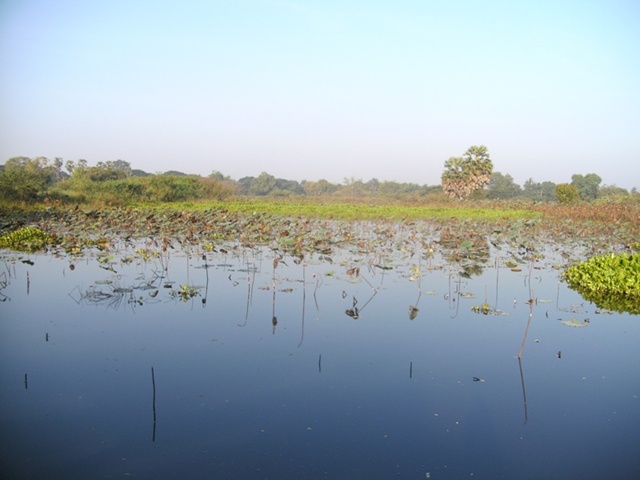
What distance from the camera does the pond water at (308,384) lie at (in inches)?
142

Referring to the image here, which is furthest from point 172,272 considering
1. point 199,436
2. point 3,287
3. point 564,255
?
point 564,255

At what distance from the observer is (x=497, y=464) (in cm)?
359

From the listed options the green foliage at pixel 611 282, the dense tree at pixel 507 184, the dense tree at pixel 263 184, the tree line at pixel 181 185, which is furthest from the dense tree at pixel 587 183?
the green foliage at pixel 611 282

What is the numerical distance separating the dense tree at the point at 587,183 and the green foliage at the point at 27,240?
181 ft

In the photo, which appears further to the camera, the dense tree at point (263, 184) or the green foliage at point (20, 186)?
the dense tree at point (263, 184)

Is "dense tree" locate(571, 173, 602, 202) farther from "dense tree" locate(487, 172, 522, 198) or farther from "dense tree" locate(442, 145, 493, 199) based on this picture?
"dense tree" locate(442, 145, 493, 199)

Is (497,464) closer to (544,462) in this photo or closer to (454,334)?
(544,462)

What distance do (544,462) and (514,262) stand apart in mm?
7942

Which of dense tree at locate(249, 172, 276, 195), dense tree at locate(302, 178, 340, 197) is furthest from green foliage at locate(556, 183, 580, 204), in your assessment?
dense tree at locate(249, 172, 276, 195)

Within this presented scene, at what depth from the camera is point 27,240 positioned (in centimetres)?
1281

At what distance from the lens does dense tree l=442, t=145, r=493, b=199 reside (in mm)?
39969

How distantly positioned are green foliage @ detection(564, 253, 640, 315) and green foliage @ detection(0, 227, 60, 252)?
1051 centimetres

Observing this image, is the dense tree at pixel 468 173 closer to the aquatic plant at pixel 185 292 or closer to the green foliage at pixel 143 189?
the green foliage at pixel 143 189

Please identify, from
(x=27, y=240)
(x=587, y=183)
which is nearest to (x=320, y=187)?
(x=587, y=183)
